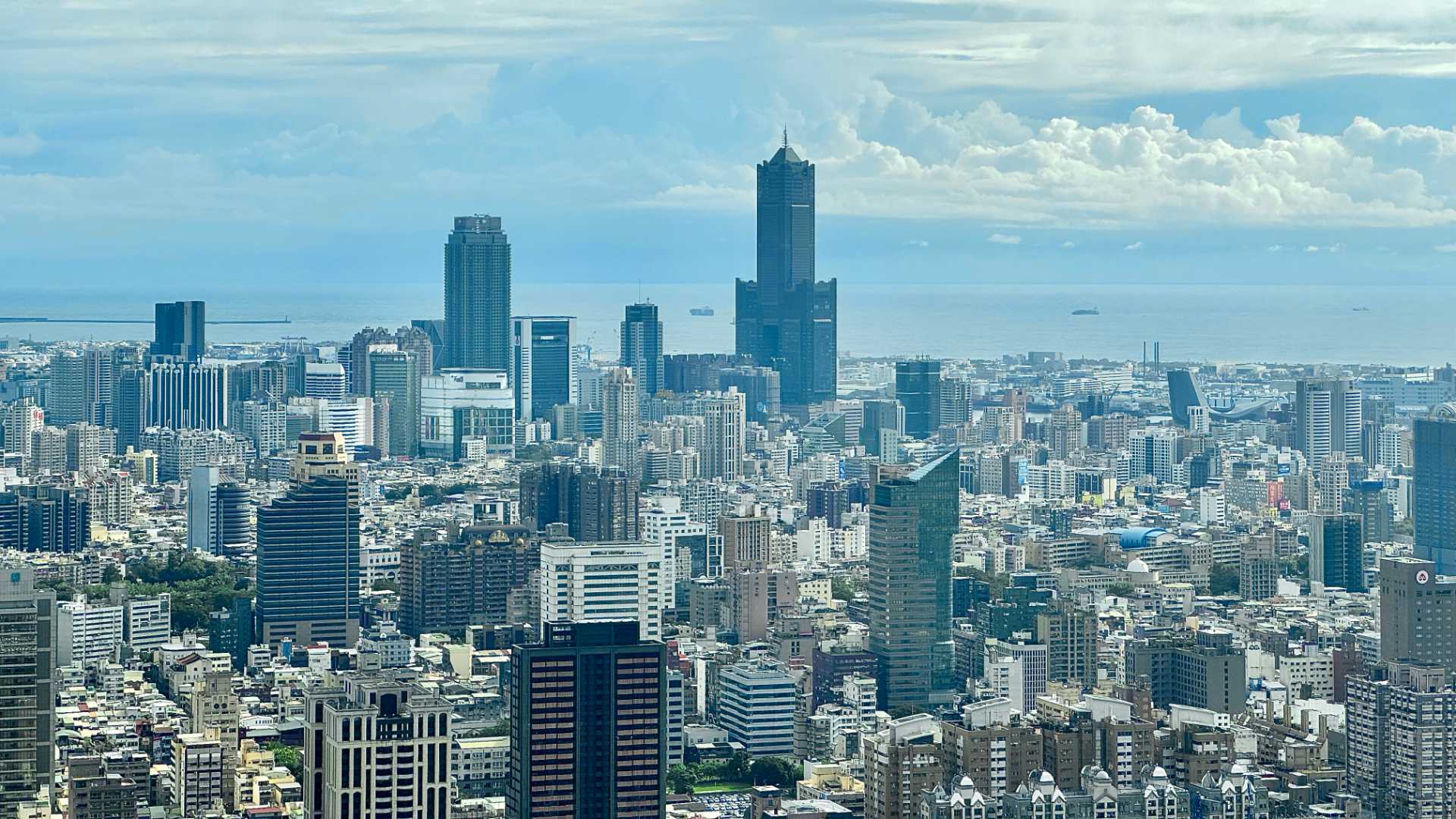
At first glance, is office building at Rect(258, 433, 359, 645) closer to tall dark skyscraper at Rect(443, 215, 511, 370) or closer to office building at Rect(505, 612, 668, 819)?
office building at Rect(505, 612, 668, 819)

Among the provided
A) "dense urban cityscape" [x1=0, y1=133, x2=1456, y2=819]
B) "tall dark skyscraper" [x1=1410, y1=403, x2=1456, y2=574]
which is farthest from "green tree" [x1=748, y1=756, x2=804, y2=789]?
"tall dark skyscraper" [x1=1410, y1=403, x2=1456, y2=574]

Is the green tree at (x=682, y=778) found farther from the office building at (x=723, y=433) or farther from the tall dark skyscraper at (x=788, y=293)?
the tall dark skyscraper at (x=788, y=293)

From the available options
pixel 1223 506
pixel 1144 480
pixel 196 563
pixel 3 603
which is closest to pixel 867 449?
pixel 1144 480

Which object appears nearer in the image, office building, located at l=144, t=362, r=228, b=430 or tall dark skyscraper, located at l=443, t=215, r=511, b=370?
office building, located at l=144, t=362, r=228, b=430

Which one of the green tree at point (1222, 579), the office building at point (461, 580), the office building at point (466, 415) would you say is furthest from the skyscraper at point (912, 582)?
the office building at point (466, 415)

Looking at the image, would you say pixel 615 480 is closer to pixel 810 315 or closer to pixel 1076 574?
pixel 1076 574

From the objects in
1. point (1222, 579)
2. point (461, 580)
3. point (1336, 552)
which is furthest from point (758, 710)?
point (1336, 552)

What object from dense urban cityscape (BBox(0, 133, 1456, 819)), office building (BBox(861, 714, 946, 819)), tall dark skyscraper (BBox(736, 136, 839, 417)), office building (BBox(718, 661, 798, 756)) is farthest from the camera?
tall dark skyscraper (BBox(736, 136, 839, 417))
